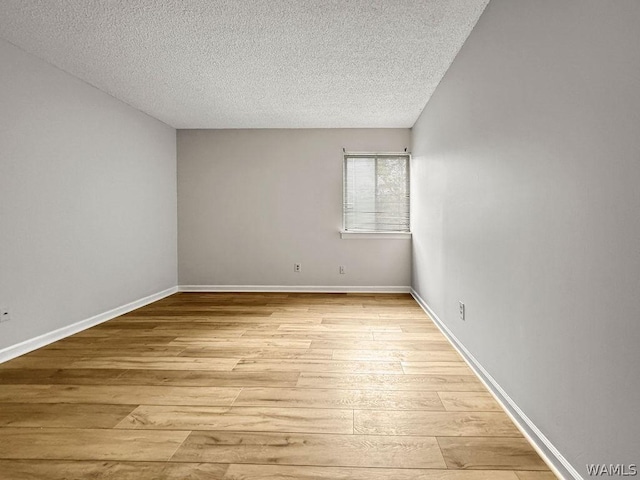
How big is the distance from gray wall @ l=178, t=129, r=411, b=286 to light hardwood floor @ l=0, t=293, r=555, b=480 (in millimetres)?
2037

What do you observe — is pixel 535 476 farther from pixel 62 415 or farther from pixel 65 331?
pixel 65 331

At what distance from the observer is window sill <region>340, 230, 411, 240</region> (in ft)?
17.6

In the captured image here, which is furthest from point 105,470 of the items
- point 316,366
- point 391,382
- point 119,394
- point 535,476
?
point 535,476

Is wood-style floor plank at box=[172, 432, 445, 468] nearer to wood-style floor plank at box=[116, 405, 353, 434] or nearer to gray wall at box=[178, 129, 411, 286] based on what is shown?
wood-style floor plank at box=[116, 405, 353, 434]

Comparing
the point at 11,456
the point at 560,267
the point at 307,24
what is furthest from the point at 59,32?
the point at 560,267

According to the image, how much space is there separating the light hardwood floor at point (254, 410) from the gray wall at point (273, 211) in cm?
204

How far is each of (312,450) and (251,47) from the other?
111 inches

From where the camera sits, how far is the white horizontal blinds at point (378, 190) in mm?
5410

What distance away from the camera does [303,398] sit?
210cm

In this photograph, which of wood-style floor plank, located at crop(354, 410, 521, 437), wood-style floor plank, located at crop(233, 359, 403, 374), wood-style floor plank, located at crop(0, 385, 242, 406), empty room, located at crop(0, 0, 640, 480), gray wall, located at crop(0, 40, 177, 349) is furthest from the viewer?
gray wall, located at crop(0, 40, 177, 349)

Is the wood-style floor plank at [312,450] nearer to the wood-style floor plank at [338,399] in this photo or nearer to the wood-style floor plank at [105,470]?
the wood-style floor plank at [105,470]

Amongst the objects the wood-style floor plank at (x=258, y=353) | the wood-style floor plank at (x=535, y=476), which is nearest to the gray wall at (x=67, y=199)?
the wood-style floor plank at (x=258, y=353)

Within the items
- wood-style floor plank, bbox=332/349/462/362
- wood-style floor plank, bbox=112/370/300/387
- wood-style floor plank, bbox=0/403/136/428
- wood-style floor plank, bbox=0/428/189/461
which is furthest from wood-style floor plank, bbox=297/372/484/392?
wood-style floor plank, bbox=0/403/136/428

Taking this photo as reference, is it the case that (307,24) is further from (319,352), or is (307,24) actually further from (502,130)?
(319,352)
